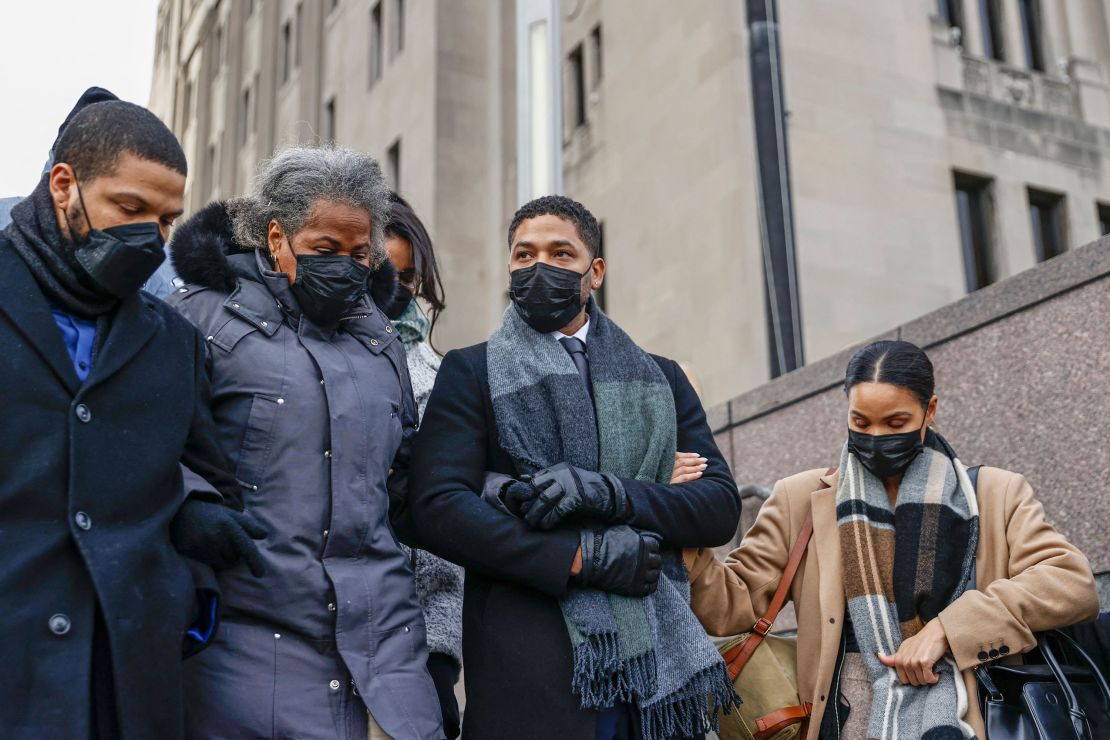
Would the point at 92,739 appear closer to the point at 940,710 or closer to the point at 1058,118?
the point at 940,710

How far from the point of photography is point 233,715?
3.04 m

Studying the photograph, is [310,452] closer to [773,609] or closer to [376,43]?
[773,609]

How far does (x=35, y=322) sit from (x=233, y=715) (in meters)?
1.03

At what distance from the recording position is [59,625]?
2.56 metres

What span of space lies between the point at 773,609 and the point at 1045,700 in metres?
0.90

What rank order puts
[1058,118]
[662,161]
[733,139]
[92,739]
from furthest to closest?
1. [1058,118]
2. [662,161]
3. [733,139]
4. [92,739]

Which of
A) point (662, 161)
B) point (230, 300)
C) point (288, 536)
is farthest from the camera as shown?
point (662, 161)

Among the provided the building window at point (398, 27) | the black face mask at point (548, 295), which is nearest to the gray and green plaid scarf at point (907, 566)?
the black face mask at point (548, 295)

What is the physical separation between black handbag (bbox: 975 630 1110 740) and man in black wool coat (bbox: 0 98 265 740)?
2218mm

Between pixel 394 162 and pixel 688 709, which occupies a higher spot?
pixel 394 162

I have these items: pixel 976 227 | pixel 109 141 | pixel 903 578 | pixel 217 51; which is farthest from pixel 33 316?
pixel 217 51


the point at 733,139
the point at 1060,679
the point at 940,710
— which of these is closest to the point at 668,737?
the point at 940,710

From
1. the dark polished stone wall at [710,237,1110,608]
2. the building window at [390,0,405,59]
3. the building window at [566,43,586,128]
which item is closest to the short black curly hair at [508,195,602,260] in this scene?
the dark polished stone wall at [710,237,1110,608]

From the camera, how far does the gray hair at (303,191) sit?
3.63m
